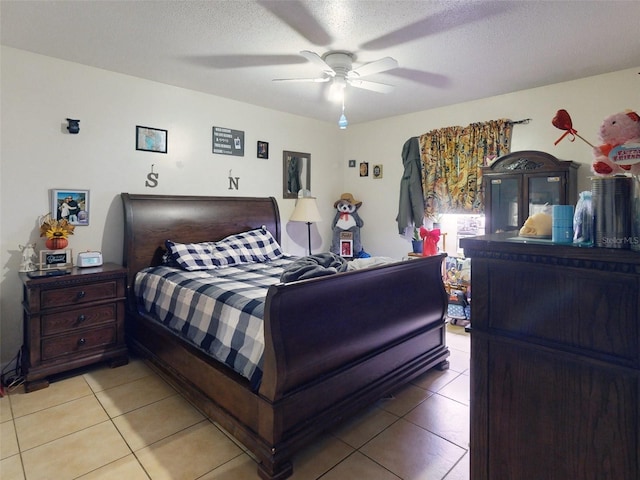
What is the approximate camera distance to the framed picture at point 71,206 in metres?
2.93

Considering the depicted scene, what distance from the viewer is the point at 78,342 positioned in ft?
8.96

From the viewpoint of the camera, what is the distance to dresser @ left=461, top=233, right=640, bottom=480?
2.81ft

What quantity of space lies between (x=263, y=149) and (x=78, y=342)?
2.73 meters

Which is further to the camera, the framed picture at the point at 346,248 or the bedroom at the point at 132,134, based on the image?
the framed picture at the point at 346,248

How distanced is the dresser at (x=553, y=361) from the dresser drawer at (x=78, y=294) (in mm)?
2764


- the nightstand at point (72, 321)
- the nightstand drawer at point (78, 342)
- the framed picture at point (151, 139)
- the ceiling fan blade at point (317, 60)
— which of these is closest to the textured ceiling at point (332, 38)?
the ceiling fan blade at point (317, 60)

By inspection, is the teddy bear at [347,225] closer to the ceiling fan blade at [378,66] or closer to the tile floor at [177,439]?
the ceiling fan blade at [378,66]

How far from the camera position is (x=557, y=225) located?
99 cm

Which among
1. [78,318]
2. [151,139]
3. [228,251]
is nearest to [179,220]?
[228,251]

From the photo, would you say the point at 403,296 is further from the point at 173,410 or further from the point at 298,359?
the point at 173,410

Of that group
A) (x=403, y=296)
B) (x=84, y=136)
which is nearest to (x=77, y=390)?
(x=84, y=136)

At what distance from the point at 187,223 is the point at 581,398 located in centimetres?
337

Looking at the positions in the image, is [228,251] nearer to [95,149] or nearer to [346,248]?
[95,149]

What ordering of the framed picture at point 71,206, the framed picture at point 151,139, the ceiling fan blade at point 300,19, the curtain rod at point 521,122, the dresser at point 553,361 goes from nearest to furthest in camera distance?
the dresser at point 553,361, the ceiling fan blade at point 300,19, the framed picture at point 71,206, the framed picture at point 151,139, the curtain rod at point 521,122
